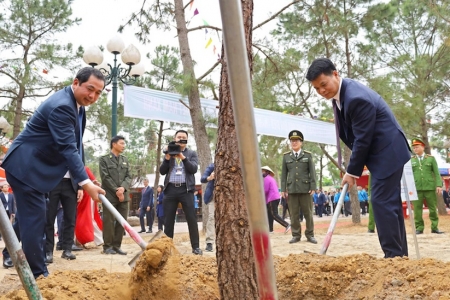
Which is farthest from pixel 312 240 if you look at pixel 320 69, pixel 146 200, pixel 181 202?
pixel 146 200

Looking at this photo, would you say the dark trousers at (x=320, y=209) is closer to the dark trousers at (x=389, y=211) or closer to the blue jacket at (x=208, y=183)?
the blue jacket at (x=208, y=183)

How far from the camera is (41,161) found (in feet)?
9.80

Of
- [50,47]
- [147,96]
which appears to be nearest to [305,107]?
[147,96]

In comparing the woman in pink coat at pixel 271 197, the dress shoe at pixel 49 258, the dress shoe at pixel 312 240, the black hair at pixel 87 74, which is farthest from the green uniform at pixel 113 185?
the woman in pink coat at pixel 271 197

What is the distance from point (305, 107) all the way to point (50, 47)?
7.43m

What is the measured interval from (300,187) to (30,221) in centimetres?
465

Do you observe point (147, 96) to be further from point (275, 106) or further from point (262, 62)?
point (275, 106)

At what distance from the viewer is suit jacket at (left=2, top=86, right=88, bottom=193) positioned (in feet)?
9.46

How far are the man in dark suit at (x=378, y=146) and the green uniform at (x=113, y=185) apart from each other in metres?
3.71

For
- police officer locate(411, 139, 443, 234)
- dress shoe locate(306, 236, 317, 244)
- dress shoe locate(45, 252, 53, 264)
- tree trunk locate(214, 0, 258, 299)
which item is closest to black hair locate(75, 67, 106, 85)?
tree trunk locate(214, 0, 258, 299)

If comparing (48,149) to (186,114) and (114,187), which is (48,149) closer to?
(114,187)

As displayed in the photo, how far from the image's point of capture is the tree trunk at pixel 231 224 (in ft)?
8.14

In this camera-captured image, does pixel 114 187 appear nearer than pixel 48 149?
No

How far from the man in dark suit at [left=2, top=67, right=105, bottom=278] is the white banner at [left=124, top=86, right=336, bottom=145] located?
2540 millimetres
